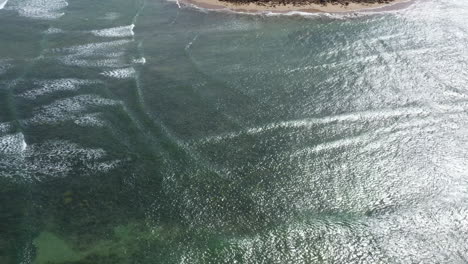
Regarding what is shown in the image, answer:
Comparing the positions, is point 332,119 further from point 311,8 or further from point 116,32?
point 116,32

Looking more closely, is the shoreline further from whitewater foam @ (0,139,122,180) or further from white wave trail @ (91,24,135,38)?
whitewater foam @ (0,139,122,180)

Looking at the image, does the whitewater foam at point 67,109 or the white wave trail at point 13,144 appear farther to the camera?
the whitewater foam at point 67,109

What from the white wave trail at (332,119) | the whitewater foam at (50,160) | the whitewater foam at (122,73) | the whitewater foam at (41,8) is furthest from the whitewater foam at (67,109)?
the whitewater foam at (41,8)

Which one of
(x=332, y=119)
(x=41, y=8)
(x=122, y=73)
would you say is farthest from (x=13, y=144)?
(x=41, y=8)

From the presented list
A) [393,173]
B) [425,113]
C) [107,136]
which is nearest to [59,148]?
[107,136]

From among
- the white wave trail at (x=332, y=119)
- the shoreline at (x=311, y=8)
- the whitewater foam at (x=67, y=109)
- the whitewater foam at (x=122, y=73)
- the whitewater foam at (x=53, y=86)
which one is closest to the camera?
the white wave trail at (x=332, y=119)

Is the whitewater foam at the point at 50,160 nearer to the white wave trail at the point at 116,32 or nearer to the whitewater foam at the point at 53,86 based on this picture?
the whitewater foam at the point at 53,86

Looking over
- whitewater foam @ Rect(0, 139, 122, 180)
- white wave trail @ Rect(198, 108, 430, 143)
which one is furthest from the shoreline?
whitewater foam @ Rect(0, 139, 122, 180)
